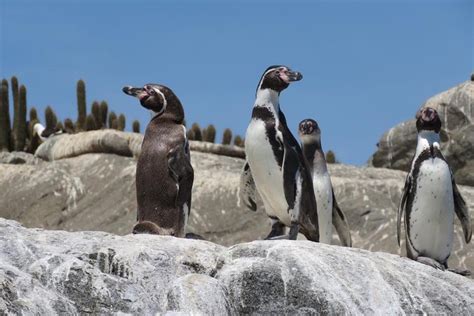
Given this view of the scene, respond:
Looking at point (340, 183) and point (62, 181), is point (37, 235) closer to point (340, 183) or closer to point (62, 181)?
point (340, 183)

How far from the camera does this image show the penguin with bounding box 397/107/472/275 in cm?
990

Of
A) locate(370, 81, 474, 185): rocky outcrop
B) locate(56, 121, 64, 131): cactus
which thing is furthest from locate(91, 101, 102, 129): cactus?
locate(370, 81, 474, 185): rocky outcrop

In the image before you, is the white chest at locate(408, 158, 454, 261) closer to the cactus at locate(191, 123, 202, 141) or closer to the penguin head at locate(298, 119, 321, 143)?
the penguin head at locate(298, 119, 321, 143)

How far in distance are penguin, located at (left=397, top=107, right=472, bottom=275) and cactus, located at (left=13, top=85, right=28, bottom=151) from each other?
1595 centimetres

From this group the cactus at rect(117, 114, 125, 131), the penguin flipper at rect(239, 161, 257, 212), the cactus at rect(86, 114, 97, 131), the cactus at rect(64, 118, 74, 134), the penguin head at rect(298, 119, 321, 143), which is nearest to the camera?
the penguin flipper at rect(239, 161, 257, 212)

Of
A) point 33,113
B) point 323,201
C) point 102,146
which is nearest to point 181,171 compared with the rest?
point 323,201

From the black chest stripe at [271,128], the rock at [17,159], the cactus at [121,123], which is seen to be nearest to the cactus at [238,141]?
the cactus at [121,123]

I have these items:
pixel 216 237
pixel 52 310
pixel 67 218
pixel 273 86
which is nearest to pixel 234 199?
pixel 216 237

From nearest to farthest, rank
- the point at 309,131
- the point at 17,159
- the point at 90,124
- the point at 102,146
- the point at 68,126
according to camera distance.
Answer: the point at 309,131 < the point at 102,146 < the point at 17,159 < the point at 90,124 < the point at 68,126

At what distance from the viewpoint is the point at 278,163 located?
953cm

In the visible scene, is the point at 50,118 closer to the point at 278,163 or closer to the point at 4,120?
the point at 4,120

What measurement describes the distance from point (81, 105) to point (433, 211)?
596 inches

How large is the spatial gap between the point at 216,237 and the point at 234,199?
2.30ft

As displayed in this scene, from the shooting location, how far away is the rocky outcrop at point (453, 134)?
1914cm
